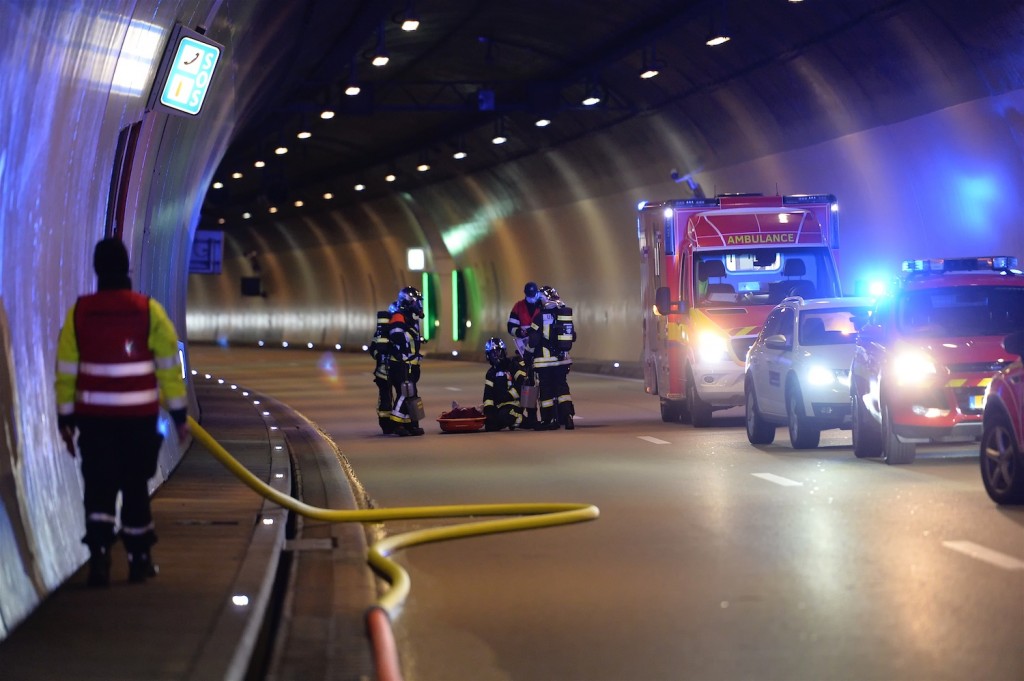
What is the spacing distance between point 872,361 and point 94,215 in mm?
7716

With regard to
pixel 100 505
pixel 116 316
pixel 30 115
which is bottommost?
pixel 100 505

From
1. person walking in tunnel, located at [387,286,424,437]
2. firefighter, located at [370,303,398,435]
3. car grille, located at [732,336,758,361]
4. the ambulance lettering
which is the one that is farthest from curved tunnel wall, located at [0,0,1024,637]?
car grille, located at [732,336,758,361]

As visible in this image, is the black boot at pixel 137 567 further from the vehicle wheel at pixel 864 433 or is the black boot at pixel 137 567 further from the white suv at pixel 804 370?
the white suv at pixel 804 370

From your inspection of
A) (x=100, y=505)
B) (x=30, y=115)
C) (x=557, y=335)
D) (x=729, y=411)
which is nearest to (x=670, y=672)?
(x=100, y=505)

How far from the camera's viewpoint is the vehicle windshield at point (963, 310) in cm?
1730

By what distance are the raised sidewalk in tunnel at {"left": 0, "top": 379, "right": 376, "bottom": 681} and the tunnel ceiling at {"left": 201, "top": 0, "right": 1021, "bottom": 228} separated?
11.1 meters

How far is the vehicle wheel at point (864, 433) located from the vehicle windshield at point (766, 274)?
6.73 m

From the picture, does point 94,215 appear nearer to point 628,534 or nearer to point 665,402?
point 628,534

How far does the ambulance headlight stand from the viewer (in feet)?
77.6

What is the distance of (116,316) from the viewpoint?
9727mm

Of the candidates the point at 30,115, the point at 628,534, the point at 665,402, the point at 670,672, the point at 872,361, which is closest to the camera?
the point at 670,672

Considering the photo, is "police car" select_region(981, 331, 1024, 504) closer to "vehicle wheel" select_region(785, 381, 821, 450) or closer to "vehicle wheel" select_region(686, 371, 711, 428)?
"vehicle wheel" select_region(785, 381, 821, 450)

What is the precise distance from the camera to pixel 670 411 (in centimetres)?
2561

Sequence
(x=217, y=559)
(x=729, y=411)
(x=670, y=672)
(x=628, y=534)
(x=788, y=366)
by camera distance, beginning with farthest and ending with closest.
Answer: (x=729, y=411)
(x=788, y=366)
(x=628, y=534)
(x=217, y=559)
(x=670, y=672)
